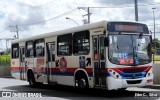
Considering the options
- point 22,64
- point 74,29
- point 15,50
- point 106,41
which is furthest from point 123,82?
point 15,50

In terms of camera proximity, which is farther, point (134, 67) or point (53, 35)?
point (53, 35)

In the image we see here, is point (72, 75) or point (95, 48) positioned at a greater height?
point (95, 48)

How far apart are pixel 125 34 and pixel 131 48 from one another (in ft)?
2.01

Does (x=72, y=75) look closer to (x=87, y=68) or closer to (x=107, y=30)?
(x=87, y=68)

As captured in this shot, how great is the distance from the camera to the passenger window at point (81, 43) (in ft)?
53.2

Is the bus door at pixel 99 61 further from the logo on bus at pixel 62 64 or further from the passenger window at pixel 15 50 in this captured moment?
the passenger window at pixel 15 50

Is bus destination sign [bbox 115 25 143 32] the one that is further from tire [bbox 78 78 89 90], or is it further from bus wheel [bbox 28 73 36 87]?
bus wheel [bbox 28 73 36 87]

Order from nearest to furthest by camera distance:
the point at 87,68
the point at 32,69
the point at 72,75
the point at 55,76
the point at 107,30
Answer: the point at 107,30 → the point at 87,68 → the point at 72,75 → the point at 55,76 → the point at 32,69

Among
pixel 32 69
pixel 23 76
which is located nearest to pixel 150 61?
pixel 32 69

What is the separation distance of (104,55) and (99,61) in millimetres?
469

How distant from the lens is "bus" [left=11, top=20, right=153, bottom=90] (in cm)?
1477

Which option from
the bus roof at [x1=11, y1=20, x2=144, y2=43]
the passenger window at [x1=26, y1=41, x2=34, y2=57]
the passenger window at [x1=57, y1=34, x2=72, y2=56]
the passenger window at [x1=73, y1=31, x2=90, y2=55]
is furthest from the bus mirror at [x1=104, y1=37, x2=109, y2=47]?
the passenger window at [x1=26, y1=41, x2=34, y2=57]

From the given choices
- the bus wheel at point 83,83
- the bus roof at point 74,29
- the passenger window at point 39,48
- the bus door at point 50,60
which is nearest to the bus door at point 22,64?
the bus roof at point 74,29

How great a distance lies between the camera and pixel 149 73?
15.5 m
